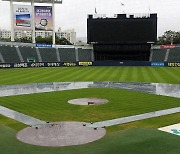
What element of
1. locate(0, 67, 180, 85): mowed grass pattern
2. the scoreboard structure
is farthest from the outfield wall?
locate(0, 67, 180, 85): mowed grass pattern

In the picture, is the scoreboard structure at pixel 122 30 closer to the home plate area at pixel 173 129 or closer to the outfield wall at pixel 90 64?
the outfield wall at pixel 90 64

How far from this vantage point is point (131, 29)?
75.4 metres

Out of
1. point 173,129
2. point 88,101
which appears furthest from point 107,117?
point 88,101

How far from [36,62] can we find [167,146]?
66391 millimetres

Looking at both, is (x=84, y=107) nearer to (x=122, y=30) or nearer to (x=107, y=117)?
(x=107, y=117)

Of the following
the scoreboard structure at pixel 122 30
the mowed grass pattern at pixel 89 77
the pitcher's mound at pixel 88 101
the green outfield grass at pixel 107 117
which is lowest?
the mowed grass pattern at pixel 89 77

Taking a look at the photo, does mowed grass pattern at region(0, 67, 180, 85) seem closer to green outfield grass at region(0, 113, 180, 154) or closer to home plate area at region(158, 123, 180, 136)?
home plate area at region(158, 123, 180, 136)

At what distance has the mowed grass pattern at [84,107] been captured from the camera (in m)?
19.2

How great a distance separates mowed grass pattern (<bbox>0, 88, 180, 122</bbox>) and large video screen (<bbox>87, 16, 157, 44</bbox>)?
48.3 m

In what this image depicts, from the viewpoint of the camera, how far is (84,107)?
21.9m

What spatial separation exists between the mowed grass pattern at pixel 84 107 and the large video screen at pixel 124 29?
4830 cm

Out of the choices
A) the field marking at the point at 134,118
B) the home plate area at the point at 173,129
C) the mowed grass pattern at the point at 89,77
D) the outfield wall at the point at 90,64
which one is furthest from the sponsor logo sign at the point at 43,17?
the home plate area at the point at 173,129

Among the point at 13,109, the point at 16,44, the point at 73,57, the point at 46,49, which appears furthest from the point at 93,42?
the point at 13,109

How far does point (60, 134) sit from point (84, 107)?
24.0ft
